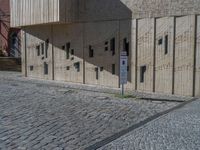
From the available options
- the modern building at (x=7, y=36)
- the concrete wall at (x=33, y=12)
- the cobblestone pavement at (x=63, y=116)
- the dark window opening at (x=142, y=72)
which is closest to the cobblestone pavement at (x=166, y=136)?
the cobblestone pavement at (x=63, y=116)

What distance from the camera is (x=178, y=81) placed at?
14.5 meters

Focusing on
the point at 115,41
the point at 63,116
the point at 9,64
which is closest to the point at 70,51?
the point at 115,41

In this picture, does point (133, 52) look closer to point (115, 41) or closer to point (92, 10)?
point (115, 41)

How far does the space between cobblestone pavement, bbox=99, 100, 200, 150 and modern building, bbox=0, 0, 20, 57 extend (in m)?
20.7

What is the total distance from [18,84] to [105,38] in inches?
179

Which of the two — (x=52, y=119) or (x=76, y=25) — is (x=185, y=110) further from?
(x=76, y=25)

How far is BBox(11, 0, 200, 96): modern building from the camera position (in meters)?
14.3

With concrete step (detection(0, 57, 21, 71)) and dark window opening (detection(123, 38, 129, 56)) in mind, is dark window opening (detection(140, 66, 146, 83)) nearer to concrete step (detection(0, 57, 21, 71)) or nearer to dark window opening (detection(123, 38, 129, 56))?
dark window opening (detection(123, 38, 129, 56))

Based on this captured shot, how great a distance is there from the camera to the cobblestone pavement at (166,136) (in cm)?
688

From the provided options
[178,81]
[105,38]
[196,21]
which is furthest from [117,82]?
[196,21]

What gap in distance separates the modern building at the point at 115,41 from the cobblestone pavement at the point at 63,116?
1.93 metres

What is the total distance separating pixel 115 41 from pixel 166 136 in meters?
9.30

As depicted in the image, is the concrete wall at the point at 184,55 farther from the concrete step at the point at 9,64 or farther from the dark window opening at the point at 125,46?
the concrete step at the point at 9,64

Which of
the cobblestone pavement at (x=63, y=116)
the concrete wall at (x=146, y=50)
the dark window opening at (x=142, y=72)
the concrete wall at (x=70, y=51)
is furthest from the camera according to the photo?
the concrete wall at (x=70, y=51)
